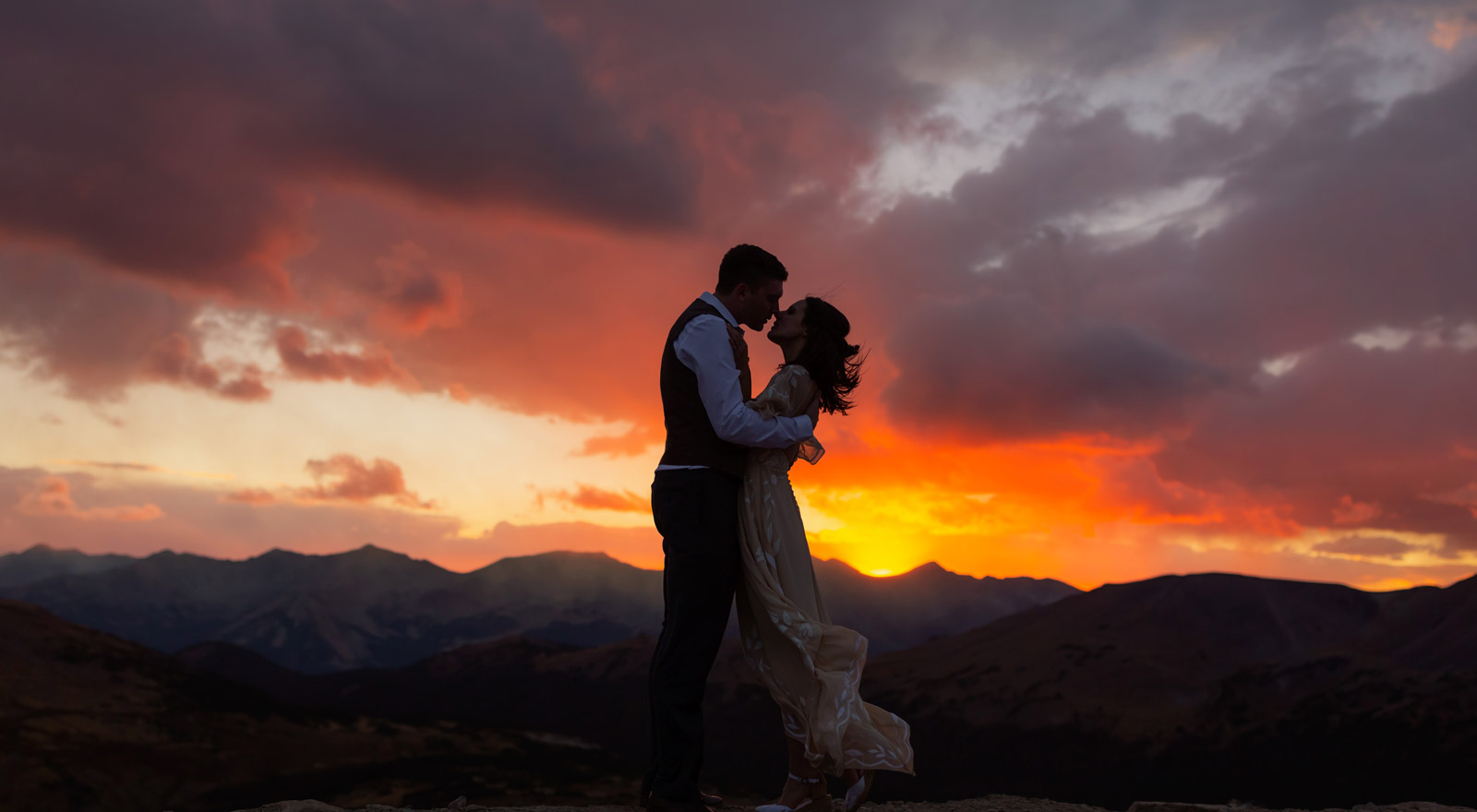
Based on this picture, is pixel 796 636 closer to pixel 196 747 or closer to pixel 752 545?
pixel 752 545

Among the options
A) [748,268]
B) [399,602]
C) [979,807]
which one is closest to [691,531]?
[748,268]

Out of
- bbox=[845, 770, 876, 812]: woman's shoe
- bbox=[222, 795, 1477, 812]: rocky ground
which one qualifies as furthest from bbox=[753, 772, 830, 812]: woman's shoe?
bbox=[222, 795, 1477, 812]: rocky ground

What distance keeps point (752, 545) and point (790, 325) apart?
1.23 meters

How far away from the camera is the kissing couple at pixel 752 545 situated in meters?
4.90

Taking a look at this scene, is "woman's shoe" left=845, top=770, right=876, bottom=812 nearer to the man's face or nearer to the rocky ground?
the rocky ground

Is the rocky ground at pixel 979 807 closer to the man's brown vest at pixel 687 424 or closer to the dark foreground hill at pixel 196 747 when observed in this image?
the man's brown vest at pixel 687 424

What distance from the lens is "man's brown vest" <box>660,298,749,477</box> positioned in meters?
4.92

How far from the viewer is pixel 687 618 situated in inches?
193

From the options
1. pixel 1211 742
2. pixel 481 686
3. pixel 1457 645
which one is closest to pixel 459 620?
pixel 481 686

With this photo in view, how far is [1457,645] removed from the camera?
47.7 metres

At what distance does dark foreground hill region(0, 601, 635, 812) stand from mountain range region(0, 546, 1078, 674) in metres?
55.7

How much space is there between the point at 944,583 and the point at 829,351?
3834 inches

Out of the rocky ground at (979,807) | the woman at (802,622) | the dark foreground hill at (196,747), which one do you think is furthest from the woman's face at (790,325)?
the dark foreground hill at (196,747)

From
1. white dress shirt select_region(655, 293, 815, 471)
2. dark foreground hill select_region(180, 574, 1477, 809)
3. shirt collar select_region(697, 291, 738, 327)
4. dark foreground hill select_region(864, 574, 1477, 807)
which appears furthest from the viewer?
dark foreground hill select_region(180, 574, 1477, 809)
